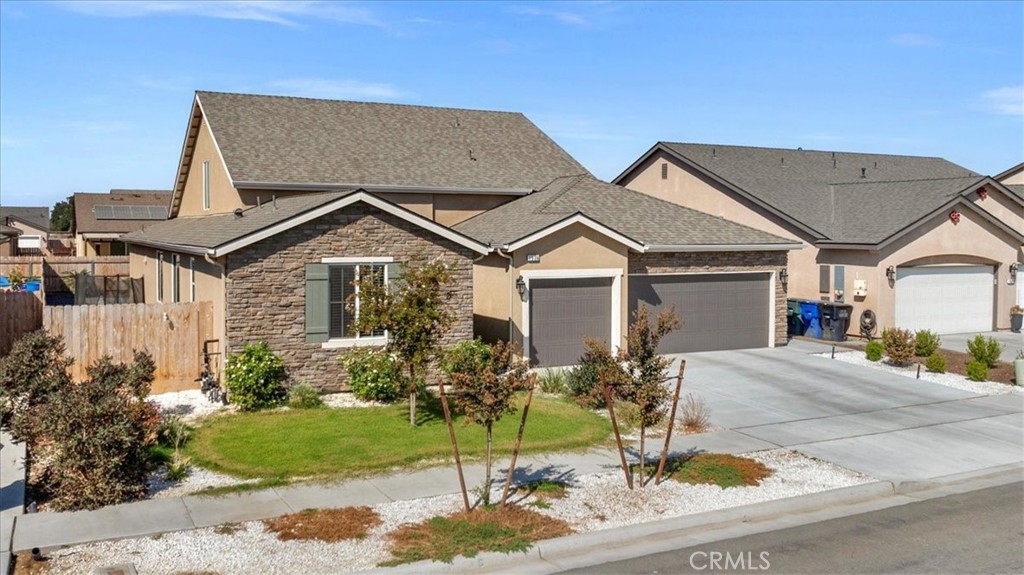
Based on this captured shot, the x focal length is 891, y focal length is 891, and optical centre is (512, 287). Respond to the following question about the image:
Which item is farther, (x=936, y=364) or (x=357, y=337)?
(x=936, y=364)

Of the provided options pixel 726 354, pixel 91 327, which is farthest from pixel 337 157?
pixel 726 354

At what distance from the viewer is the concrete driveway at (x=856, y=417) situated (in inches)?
534

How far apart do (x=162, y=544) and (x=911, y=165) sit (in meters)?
34.9

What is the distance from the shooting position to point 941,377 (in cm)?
2017

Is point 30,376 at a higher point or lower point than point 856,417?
→ higher

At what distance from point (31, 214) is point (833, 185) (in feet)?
289

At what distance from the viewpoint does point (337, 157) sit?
999 inches

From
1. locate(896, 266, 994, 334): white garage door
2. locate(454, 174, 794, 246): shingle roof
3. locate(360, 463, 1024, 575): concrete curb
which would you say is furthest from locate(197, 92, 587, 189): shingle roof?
locate(360, 463, 1024, 575): concrete curb

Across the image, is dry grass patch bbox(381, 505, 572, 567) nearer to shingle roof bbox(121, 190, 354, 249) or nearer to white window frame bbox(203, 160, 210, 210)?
shingle roof bbox(121, 190, 354, 249)

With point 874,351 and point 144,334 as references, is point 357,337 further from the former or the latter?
point 874,351

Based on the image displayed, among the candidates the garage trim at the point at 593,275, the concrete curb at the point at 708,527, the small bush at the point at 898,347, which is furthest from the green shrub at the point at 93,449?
the small bush at the point at 898,347

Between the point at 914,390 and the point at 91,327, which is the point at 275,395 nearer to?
the point at 91,327

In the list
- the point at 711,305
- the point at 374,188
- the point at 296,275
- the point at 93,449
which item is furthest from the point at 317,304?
the point at 711,305

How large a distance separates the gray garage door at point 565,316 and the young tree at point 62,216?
82.3 meters
